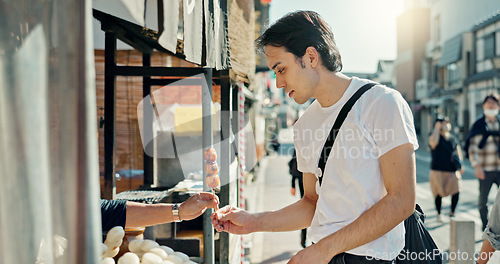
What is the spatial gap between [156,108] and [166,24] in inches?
137

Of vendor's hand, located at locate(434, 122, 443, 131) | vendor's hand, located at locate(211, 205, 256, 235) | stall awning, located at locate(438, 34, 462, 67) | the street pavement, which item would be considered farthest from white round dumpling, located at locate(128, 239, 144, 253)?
stall awning, located at locate(438, 34, 462, 67)

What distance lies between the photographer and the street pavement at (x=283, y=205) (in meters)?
7.58

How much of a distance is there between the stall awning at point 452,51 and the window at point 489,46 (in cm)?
368

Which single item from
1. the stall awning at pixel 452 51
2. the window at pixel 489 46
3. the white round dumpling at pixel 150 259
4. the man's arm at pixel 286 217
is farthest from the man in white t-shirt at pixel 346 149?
the stall awning at pixel 452 51

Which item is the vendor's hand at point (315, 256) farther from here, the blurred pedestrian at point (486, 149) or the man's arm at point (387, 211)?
the blurred pedestrian at point (486, 149)

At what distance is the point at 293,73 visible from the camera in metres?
2.12

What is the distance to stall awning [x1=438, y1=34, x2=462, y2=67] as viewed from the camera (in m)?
34.3

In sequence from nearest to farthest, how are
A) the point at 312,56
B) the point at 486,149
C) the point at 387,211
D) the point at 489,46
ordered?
the point at 387,211 < the point at 312,56 < the point at 486,149 < the point at 489,46

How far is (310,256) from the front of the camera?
193 centimetres

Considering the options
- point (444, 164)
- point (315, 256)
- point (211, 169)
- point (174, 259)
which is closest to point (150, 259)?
point (174, 259)

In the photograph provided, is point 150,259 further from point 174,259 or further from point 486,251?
point 486,251

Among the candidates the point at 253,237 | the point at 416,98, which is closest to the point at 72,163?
the point at 253,237

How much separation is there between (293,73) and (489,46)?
105 ft

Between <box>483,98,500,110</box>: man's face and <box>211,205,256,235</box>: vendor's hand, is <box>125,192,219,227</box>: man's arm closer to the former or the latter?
<box>211,205,256,235</box>: vendor's hand
